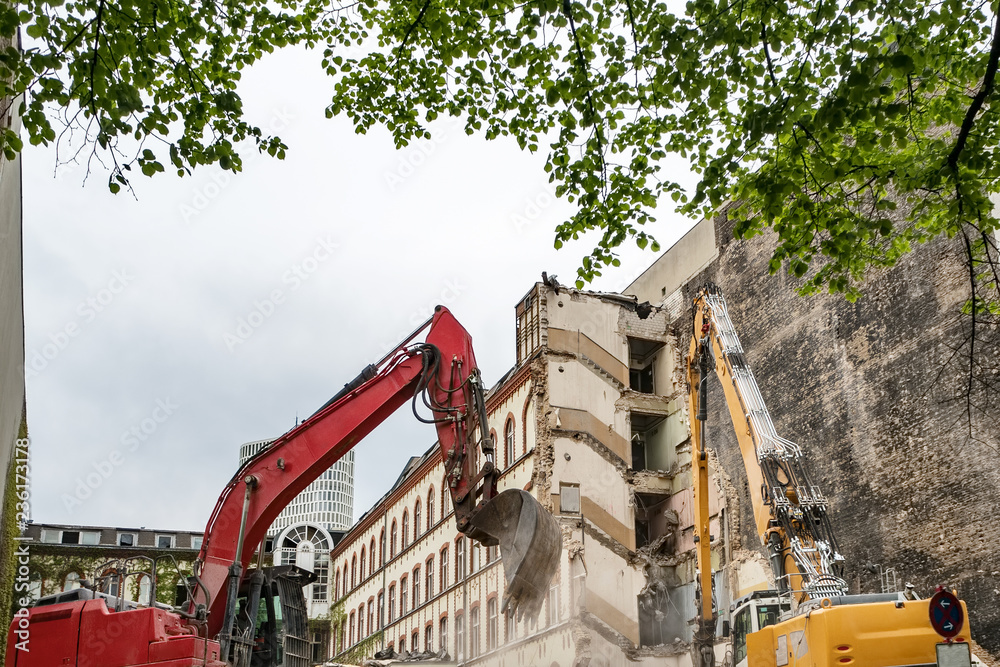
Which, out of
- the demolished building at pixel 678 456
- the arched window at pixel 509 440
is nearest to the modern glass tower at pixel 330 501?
the demolished building at pixel 678 456

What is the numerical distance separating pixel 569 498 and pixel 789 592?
16.3 meters

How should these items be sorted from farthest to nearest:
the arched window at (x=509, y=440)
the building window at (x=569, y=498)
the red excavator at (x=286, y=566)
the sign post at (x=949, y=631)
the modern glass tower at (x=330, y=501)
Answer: the modern glass tower at (x=330, y=501)
the arched window at (x=509, y=440)
the building window at (x=569, y=498)
the red excavator at (x=286, y=566)
the sign post at (x=949, y=631)

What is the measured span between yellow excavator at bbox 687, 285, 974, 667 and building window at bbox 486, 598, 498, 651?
45.2 feet

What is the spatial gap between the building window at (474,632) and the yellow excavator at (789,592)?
1549 cm

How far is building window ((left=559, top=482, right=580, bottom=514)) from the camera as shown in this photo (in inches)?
1205

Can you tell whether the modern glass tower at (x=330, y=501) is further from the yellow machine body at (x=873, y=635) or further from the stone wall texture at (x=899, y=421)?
the yellow machine body at (x=873, y=635)

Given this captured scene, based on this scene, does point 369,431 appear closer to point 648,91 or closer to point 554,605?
point 648,91

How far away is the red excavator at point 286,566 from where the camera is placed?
1049cm

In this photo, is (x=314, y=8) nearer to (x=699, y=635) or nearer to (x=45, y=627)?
(x=45, y=627)

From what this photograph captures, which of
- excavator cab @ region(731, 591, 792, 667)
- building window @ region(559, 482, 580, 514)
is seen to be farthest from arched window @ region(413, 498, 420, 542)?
excavator cab @ region(731, 591, 792, 667)

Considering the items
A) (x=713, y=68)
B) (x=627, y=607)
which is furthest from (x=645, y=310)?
(x=713, y=68)

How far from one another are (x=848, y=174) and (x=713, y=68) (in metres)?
1.85

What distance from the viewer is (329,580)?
58.0 m

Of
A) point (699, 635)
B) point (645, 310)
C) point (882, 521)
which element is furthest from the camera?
point (645, 310)
